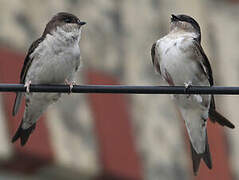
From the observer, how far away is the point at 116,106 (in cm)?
1326

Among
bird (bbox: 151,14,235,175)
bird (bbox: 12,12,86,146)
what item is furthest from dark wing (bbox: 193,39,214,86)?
bird (bbox: 12,12,86,146)

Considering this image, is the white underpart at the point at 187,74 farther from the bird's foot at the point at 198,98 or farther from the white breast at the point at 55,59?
the white breast at the point at 55,59

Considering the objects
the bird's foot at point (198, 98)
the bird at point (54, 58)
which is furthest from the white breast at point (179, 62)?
the bird at point (54, 58)

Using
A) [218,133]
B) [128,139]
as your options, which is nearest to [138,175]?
[128,139]

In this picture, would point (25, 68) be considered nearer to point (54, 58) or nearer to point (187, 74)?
point (54, 58)

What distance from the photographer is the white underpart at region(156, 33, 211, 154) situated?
8891mm

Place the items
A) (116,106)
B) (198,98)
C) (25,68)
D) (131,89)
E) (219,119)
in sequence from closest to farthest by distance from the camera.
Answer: (131,89) < (219,119) < (198,98) < (25,68) < (116,106)

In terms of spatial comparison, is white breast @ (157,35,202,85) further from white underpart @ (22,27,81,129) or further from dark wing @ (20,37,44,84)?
dark wing @ (20,37,44,84)

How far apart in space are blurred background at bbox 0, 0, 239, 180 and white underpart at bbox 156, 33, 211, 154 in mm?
2740

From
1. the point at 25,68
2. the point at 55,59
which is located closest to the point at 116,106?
the point at 25,68

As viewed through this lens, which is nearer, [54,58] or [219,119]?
[219,119]

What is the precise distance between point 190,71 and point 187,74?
4 cm

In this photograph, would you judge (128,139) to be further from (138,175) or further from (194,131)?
(194,131)

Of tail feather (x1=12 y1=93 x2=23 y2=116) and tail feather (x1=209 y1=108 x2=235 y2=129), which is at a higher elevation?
tail feather (x1=12 y1=93 x2=23 y2=116)
